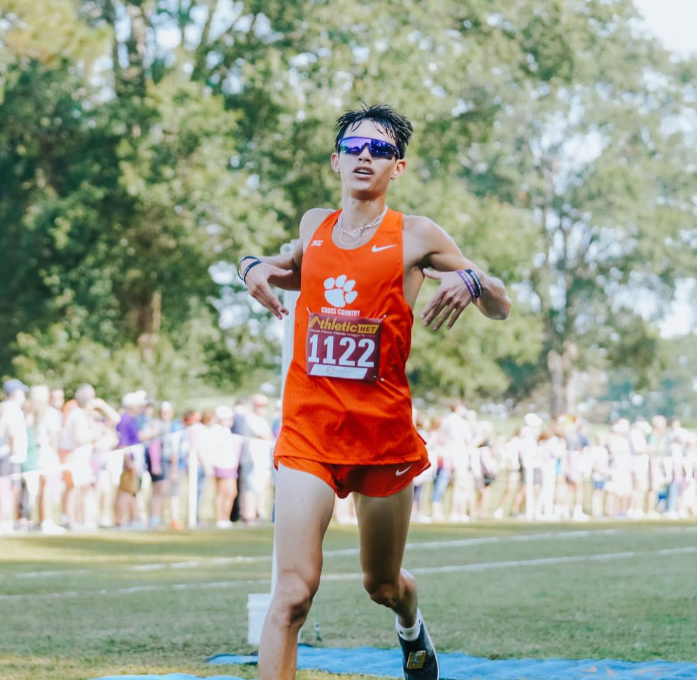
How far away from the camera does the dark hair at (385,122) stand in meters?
5.20

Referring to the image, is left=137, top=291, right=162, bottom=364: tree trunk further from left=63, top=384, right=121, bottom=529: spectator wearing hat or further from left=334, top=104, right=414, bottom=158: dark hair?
left=334, top=104, right=414, bottom=158: dark hair

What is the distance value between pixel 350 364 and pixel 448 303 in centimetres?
46

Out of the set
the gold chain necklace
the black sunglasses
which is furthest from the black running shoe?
the black sunglasses

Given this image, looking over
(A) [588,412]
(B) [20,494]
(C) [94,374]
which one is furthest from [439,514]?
(A) [588,412]

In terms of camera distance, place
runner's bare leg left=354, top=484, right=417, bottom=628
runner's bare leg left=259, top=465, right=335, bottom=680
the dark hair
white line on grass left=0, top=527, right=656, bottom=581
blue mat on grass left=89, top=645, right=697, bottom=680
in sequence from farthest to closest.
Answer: white line on grass left=0, top=527, right=656, bottom=581
blue mat on grass left=89, top=645, right=697, bottom=680
the dark hair
runner's bare leg left=354, top=484, right=417, bottom=628
runner's bare leg left=259, top=465, right=335, bottom=680

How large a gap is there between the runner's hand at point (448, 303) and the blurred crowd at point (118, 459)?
11.2 meters

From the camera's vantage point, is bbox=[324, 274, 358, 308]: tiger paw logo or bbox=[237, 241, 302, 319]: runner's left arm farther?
bbox=[237, 241, 302, 319]: runner's left arm

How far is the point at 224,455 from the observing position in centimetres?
1784

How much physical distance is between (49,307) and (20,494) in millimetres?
15117

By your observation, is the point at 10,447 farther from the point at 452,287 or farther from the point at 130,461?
the point at 452,287

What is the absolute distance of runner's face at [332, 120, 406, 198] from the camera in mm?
5102

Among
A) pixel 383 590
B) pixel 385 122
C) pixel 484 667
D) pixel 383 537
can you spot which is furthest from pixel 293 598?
pixel 484 667

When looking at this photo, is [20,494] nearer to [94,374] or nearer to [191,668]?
[191,668]

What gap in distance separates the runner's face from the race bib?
1.86 ft
